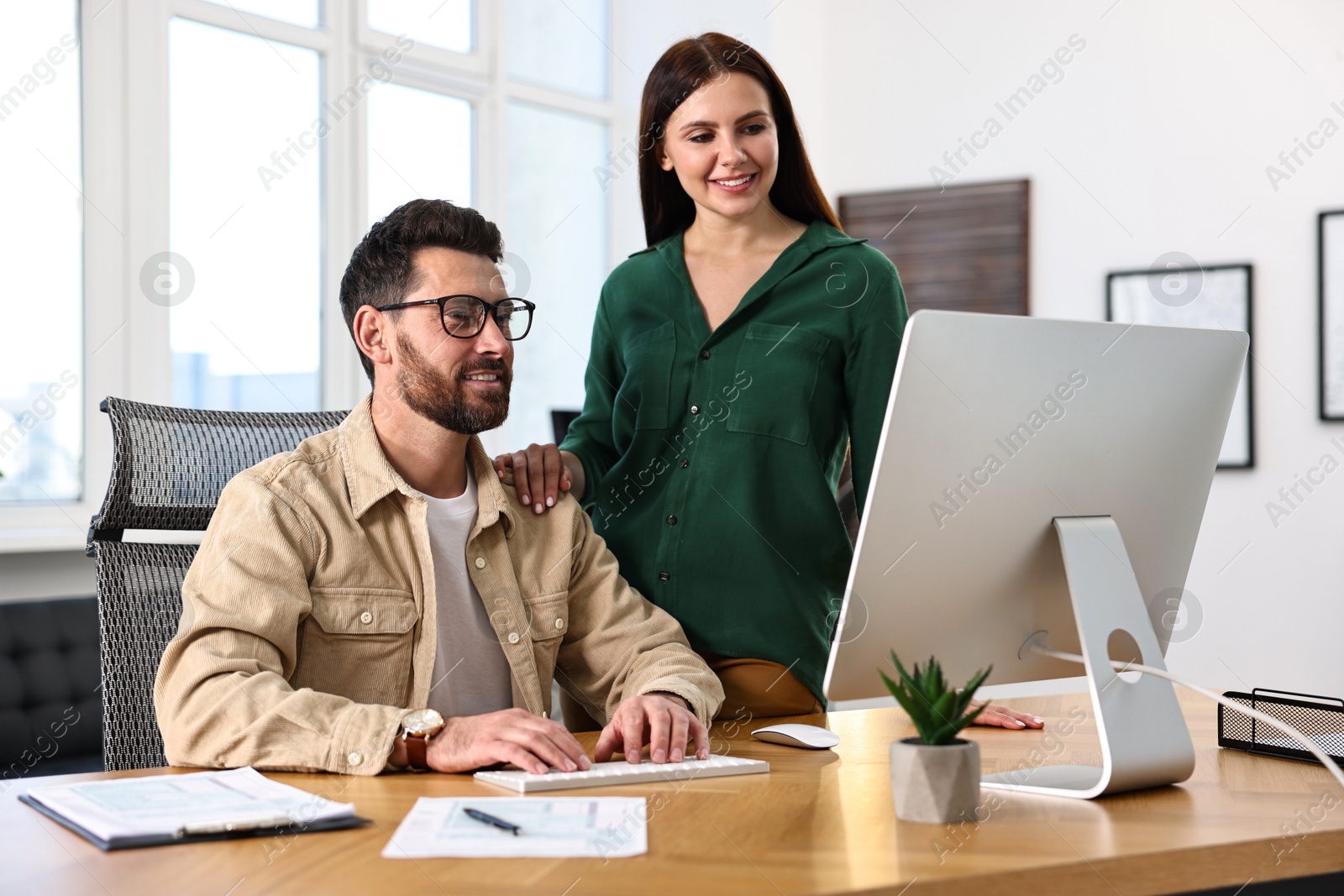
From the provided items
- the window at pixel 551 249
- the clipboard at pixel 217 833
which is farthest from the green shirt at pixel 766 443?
the window at pixel 551 249

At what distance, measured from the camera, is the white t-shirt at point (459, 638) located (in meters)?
1.70

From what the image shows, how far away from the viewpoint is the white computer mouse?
1521 mm

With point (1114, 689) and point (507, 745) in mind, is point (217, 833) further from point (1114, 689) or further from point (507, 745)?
point (1114, 689)

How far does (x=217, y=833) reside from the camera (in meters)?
1.07

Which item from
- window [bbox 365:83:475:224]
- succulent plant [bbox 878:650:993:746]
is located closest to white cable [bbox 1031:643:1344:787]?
succulent plant [bbox 878:650:993:746]

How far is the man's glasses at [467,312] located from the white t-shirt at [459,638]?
25 centimetres

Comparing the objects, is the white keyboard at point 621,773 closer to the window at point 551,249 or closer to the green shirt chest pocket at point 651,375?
the green shirt chest pocket at point 651,375

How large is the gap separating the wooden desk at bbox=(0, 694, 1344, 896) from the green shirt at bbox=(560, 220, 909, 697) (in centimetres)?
51

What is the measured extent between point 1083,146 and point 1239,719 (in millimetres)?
3542

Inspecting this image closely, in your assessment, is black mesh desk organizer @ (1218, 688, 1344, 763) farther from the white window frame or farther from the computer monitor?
the white window frame

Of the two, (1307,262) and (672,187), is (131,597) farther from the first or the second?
(1307,262)

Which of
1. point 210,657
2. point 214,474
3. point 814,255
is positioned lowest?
point 210,657

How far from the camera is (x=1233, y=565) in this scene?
437 cm

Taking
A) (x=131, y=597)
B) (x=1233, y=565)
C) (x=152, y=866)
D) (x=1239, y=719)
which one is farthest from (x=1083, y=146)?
(x=152, y=866)
